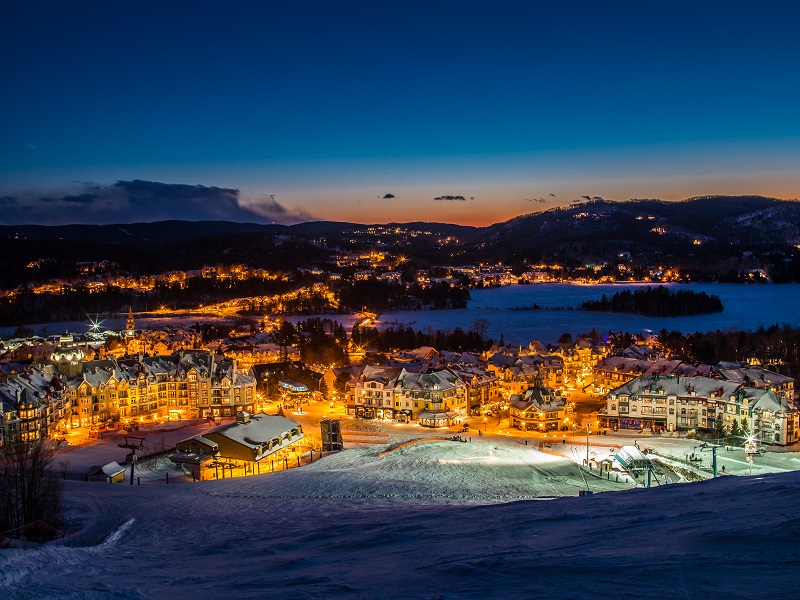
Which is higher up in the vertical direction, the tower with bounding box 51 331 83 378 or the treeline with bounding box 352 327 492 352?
the tower with bounding box 51 331 83 378

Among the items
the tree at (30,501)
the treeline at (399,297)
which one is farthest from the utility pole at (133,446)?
the treeline at (399,297)

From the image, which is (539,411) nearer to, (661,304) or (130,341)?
(130,341)

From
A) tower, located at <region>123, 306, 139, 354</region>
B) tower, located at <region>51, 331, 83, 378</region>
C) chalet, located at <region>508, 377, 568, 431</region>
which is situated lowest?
tower, located at <region>123, 306, 139, 354</region>

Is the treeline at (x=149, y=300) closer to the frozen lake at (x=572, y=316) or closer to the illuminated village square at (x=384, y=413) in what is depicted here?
the frozen lake at (x=572, y=316)

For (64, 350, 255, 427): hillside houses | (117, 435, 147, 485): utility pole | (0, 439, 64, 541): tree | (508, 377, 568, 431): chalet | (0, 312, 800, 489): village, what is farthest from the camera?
(64, 350, 255, 427): hillside houses

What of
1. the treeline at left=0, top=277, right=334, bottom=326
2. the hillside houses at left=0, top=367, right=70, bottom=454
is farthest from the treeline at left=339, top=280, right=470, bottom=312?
the hillside houses at left=0, top=367, right=70, bottom=454

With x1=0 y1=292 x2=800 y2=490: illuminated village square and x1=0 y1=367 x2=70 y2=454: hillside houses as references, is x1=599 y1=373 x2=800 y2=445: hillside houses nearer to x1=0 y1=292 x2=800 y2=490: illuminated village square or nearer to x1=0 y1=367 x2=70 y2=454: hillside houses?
x1=0 y1=292 x2=800 y2=490: illuminated village square

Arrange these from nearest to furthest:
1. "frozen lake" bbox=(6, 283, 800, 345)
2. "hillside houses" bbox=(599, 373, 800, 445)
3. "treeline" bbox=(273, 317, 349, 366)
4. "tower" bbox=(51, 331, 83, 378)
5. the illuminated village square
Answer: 1. the illuminated village square
2. "hillside houses" bbox=(599, 373, 800, 445)
3. "tower" bbox=(51, 331, 83, 378)
4. "treeline" bbox=(273, 317, 349, 366)
5. "frozen lake" bbox=(6, 283, 800, 345)

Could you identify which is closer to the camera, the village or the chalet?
the village

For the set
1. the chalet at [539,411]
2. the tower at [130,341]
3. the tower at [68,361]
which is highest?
the tower at [68,361]
